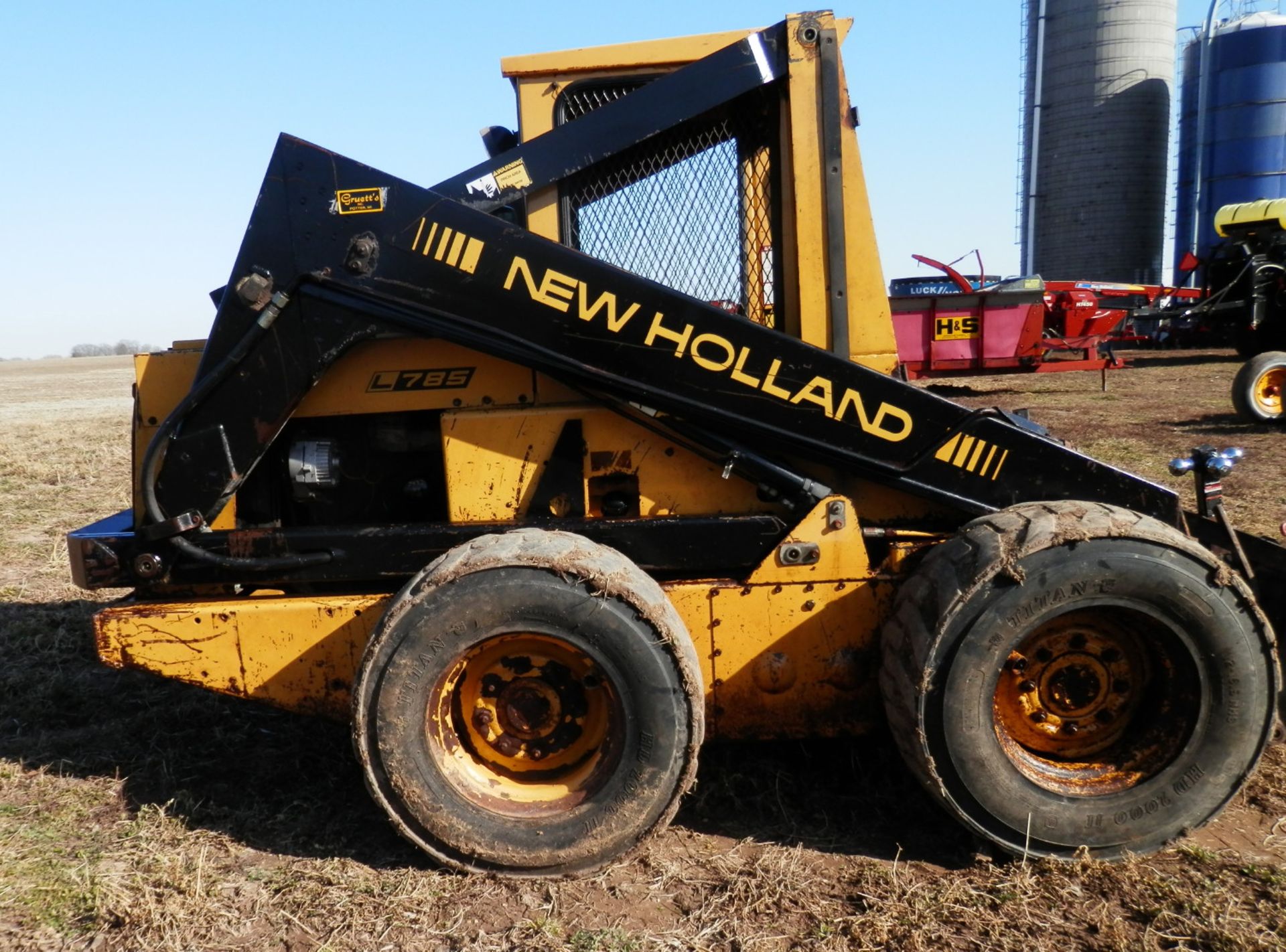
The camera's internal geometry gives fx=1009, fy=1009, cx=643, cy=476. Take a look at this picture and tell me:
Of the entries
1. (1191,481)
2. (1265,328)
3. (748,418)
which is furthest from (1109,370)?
(748,418)

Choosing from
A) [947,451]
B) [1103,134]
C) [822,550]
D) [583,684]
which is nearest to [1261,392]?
[947,451]

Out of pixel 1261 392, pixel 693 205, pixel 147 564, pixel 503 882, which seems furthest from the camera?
pixel 1261 392

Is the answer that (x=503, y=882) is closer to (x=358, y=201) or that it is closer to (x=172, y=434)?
(x=172, y=434)

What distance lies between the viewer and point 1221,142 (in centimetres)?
3300

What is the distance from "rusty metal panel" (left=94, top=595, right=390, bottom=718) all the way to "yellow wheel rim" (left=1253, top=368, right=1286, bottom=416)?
38.2ft

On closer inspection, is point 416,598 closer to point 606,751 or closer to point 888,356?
point 606,751

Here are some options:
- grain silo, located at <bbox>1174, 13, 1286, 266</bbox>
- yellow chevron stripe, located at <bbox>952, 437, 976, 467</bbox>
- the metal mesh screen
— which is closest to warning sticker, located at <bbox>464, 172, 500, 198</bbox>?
the metal mesh screen

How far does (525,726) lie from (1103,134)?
37401 mm

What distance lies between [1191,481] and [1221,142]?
3004cm

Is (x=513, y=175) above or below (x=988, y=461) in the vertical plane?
above

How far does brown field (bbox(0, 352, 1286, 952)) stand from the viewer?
300cm

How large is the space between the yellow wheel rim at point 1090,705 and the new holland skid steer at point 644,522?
10mm

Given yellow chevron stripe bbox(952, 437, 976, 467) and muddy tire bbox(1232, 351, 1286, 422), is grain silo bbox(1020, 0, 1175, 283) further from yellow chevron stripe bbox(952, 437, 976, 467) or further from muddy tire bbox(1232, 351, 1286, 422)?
yellow chevron stripe bbox(952, 437, 976, 467)

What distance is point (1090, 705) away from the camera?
3.44 m
